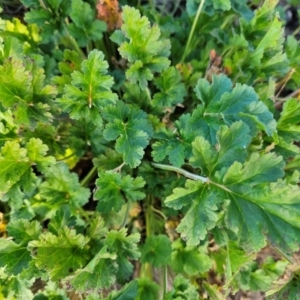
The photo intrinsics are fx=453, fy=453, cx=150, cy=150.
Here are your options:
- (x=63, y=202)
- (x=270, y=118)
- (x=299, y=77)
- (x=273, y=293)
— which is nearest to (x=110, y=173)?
(x=63, y=202)

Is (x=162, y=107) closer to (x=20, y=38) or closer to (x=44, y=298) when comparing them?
(x=20, y=38)

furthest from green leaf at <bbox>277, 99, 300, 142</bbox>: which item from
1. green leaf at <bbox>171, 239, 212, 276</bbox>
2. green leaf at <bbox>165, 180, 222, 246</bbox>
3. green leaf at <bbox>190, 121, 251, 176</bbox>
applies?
green leaf at <bbox>171, 239, 212, 276</bbox>

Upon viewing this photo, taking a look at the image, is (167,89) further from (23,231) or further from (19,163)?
(23,231)

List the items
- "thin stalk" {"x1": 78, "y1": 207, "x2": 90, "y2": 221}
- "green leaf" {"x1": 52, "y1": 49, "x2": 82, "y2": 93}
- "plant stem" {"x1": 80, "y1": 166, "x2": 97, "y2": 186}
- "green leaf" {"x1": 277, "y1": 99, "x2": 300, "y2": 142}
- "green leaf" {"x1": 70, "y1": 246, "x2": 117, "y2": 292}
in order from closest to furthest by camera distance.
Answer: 1. "green leaf" {"x1": 70, "y1": 246, "x2": 117, "y2": 292}
2. "green leaf" {"x1": 277, "y1": 99, "x2": 300, "y2": 142}
3. "green leaf" {"x1": 52, "y1": 49, "x2": 82, "y2": 93}
4. "thin stalk" {"x1": 78, "y1": 207, "x2": 90, "y2": 221}
5. "plant stem" {"x1": 80, "y1": 166, "x2": 97, "y2": 186}

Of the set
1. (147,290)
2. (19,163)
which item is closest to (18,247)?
(19,163)

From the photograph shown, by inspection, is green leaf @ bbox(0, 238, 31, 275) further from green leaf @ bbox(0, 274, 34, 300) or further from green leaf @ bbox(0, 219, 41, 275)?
green leaf @ bbox(0, 274, 34, 300)

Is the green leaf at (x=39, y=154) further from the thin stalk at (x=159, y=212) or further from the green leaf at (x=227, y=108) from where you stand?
the thin stalk at (x=159, y=212)
